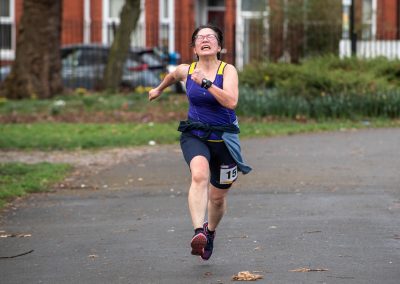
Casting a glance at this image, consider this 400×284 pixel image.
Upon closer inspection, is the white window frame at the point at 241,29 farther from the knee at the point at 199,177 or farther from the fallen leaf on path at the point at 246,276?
the fallen leaf on path at the point at 246,276

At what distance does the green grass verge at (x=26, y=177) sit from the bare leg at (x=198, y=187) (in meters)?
3.96

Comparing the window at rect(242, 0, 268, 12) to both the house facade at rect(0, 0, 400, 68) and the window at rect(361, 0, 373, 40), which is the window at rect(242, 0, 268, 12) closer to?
the house facade at rect(0, 0, 400, 68)

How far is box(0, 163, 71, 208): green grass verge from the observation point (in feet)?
40.1

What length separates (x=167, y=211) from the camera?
1074cm

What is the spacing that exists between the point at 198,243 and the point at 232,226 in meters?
2.16

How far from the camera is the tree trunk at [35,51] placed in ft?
80.0

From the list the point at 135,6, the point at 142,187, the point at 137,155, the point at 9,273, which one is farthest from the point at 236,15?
the point at 9,273

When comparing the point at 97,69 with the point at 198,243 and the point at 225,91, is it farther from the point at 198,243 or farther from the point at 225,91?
the point at 198,243

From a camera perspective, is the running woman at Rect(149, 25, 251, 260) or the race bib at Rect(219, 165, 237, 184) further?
the race bib at Rect(219, 165, 237, 184)

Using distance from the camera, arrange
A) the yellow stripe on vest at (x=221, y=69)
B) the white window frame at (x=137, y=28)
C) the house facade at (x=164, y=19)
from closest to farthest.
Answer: the yellow stripe on vest at (x=221, y=69), the house facade at (x=164, y=19), the white window frame at (x=137, y=28)

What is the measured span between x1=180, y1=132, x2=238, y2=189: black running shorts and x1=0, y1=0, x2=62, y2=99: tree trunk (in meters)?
16.6

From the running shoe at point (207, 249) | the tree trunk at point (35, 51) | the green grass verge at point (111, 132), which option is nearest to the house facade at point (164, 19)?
the tree trunk at point (35, 51)

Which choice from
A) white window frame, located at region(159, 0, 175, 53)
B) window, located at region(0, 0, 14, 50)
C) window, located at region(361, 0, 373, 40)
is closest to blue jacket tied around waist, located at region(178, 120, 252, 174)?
window, located at region(361, 0, 373, 40)

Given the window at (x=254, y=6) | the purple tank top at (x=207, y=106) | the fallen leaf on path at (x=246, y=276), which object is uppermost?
the window at (x=254, y=6)
